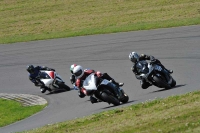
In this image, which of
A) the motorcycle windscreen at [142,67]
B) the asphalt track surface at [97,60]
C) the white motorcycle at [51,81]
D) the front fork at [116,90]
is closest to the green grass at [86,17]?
the asphalt track surface at [97,60]

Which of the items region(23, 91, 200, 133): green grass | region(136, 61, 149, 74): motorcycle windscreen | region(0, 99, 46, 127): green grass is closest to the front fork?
region(136, 61, 149, 74): motorcycle windscreen

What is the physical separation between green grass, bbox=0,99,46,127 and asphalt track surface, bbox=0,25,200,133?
581 millimetres

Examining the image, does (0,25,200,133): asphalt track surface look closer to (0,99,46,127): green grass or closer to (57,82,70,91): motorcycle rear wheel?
(57,82,70,91): motorcycle rear wheel

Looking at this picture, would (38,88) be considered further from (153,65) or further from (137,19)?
(137,19)

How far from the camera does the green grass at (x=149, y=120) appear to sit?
34.9ft

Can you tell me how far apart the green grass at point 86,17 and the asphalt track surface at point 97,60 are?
2.67m

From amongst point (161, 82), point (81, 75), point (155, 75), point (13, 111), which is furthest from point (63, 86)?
point (81, 75)

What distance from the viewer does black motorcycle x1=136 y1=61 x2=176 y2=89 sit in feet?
59.0

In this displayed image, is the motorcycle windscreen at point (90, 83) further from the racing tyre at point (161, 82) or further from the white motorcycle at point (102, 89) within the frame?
the racing tyre at point (161, 82)

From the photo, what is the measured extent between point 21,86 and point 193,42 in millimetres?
7720

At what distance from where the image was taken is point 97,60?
26.8 meters

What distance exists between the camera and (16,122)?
18.6m

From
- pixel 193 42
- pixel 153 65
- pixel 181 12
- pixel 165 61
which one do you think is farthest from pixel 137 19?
pixel 153 65

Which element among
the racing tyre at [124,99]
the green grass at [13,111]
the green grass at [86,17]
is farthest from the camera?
the green grass at [86,17]
